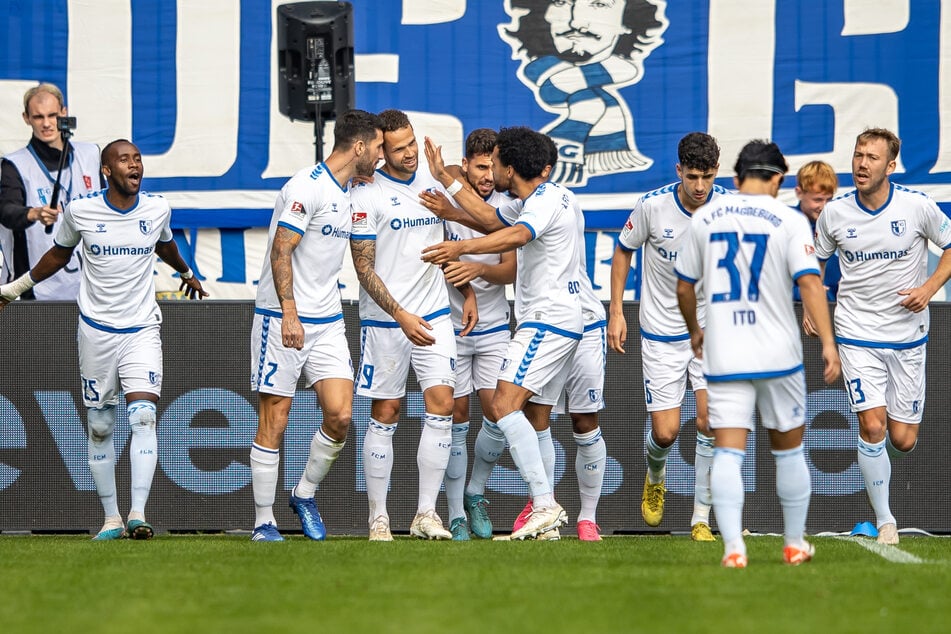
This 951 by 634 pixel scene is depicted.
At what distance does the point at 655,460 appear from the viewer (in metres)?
9.45

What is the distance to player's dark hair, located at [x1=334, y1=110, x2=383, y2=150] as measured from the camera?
8.72 metres

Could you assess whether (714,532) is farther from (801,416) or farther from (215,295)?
(215,295)

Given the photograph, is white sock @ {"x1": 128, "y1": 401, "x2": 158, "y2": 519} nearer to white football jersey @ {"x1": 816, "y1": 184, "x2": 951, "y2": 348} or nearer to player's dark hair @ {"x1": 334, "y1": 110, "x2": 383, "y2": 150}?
player's dark hair @ {"x1": 334, "y1": 110, "x2": 383, "y2": 150}

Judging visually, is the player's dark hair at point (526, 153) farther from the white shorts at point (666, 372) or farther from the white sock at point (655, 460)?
the white sock at point (655, 460)

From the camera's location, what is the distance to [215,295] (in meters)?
13.4

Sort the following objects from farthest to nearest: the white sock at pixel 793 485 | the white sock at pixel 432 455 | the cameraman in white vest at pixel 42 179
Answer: the cameraman in white vest at pixel 42 179
the white sock at pixel 432 455
the white sock at pixel 793 485

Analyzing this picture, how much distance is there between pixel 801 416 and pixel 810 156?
690 centimetres

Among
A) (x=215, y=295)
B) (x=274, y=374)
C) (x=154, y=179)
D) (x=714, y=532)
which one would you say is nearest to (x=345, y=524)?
(x=274, y=374)

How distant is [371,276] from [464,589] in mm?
3167

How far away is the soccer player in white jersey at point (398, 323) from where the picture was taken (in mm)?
8805

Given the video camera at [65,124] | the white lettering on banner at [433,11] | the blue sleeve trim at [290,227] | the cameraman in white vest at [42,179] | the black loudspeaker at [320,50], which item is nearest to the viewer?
the blue sleeve trim at [290,227]

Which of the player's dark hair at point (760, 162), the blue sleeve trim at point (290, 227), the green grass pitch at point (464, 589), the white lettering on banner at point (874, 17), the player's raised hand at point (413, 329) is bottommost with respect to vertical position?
the green grass pitch at point (464, 589)

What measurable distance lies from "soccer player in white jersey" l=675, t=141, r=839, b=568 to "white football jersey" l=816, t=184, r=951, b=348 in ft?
8.54

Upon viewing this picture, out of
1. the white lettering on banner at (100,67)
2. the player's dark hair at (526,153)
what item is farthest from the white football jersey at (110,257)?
the white lettering on banner at (100,67)
